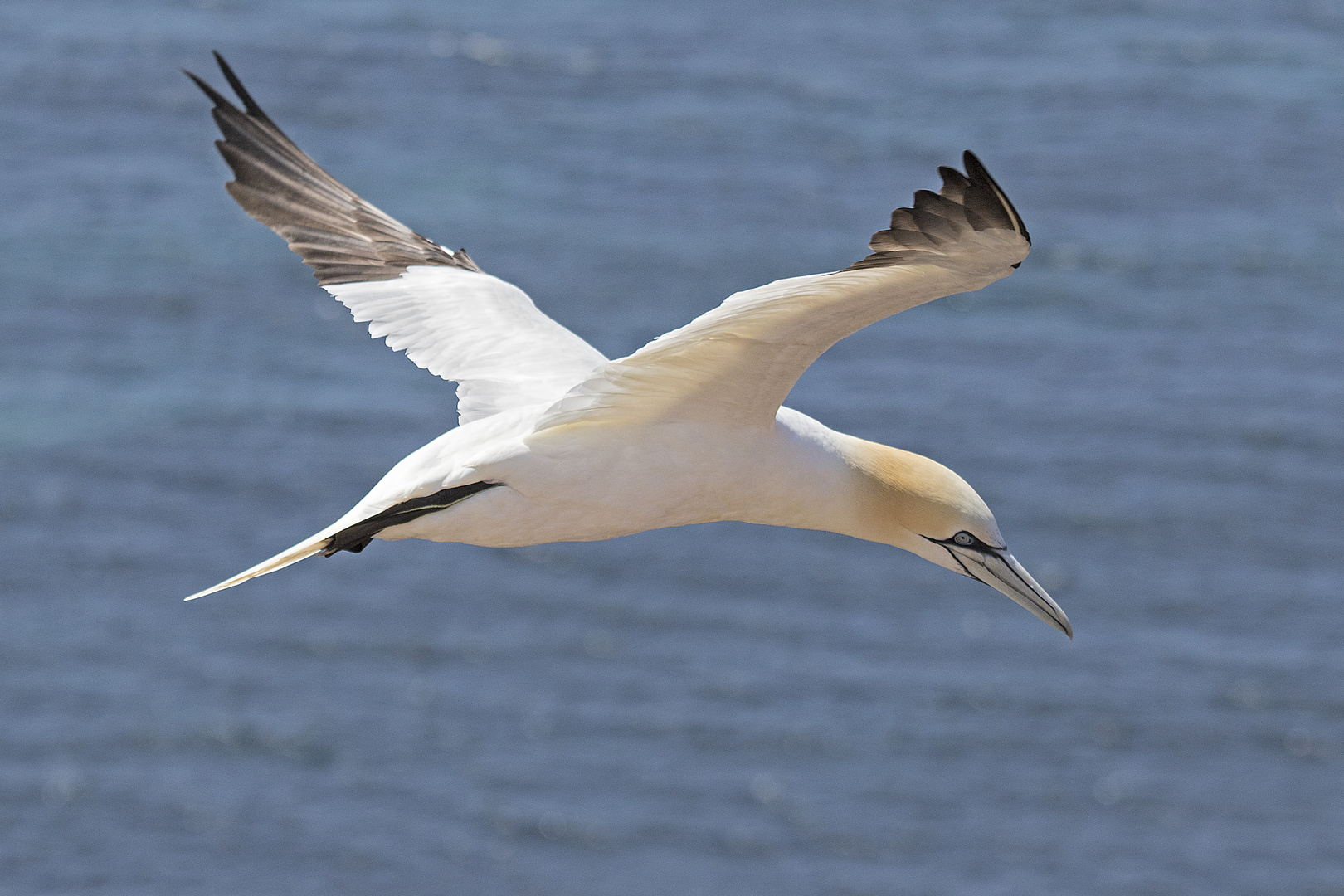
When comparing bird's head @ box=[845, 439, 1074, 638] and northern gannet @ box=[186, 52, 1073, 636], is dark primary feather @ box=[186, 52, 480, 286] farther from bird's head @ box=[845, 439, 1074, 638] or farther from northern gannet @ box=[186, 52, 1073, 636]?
bird's head @ box=[845, 439, 1074, 638]

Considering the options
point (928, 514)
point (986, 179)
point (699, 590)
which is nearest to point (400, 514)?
point (928, 514)

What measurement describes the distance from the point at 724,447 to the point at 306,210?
11.4ft

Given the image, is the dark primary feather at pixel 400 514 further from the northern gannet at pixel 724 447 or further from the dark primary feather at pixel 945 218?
the dark primary feather at pixel 945 218

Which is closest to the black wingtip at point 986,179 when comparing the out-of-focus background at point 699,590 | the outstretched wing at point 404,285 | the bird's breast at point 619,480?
the bird's breast at point 619,480

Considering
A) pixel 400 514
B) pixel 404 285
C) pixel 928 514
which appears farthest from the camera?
pixel 404 285

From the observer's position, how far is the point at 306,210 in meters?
10.1

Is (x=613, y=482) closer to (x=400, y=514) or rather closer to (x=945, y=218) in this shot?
(x=400, y=514)

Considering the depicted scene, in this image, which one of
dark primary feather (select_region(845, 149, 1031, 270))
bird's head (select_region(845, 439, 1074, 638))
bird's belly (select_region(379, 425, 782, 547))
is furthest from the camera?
bird's head (select_region(845, 439, 1074, 638))

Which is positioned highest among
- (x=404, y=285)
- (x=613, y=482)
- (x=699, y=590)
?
(x=404, y=285)

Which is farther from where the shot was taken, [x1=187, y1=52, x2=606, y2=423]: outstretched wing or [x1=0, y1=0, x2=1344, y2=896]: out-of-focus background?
[x1=0, y1=0, x2=1344, y2=896]: out-of-focus background

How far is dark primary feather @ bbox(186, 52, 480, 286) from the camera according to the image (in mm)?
9953


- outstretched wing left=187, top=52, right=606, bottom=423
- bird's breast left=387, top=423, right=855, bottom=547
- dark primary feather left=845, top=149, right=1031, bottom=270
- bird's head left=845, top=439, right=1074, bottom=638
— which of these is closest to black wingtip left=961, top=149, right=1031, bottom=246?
dark primary feather left=845, top=149, right=1031, bottom=270

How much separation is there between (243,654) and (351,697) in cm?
200

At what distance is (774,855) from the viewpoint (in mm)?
31031
